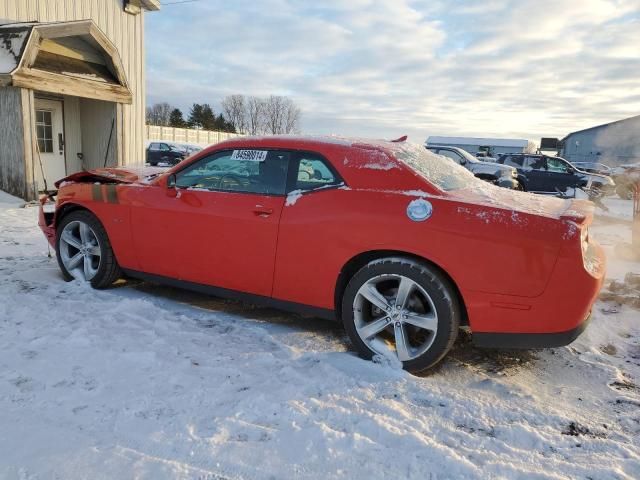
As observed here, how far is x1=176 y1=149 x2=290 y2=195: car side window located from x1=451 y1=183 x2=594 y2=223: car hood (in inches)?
50.4

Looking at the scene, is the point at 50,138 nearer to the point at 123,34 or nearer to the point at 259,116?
the point at 123,34

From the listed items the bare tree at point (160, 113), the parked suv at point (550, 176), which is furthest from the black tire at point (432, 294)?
the bare tree at point (160, 113)

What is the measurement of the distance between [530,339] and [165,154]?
963 inches

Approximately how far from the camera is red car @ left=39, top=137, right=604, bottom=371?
2793 mm

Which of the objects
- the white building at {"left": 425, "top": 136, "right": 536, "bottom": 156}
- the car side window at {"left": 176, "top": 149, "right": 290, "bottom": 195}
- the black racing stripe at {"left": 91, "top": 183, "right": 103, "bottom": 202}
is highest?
the white building at {"left": 425, "top": 136, "right": 536, "bottom": 156}

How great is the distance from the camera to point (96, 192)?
441 centimetres

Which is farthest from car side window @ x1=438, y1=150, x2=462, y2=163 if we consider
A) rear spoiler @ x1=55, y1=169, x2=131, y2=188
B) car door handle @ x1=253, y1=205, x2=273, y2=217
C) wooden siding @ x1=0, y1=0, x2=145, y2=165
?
car door handle @ x1=253, y1=205, x2=273, y2=217

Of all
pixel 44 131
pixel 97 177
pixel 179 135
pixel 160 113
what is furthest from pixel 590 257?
pixel 160 113

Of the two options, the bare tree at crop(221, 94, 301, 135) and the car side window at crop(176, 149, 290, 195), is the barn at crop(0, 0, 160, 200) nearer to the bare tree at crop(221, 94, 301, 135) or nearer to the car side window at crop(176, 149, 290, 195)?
the car side window at crop(176, 149, 290, 195)

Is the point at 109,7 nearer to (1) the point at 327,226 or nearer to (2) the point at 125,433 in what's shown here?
(1) the point at 327,226

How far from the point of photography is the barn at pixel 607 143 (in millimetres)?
35406

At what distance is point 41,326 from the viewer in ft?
11.6

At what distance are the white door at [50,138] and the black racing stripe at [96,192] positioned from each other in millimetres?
7713

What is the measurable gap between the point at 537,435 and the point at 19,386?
2.77 metres
